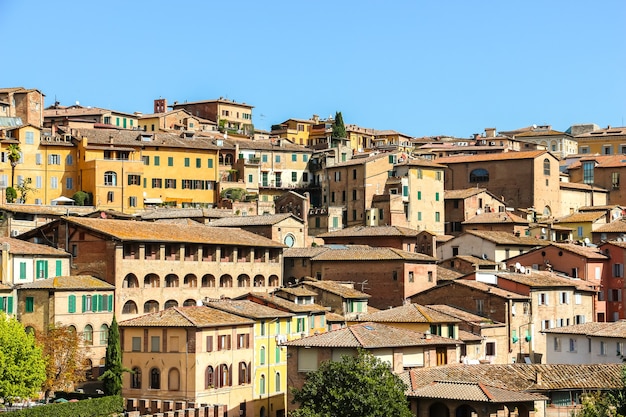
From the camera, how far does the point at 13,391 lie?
57.3 metres

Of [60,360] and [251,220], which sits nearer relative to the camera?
[60,360]

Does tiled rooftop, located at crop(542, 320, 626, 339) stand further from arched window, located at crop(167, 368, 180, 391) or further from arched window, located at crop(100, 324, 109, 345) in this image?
arched window, located at crop(100, 324, 109, 345)

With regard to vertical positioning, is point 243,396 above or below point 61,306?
below

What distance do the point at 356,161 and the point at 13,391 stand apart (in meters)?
47.1

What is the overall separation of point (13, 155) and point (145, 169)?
10.5 metres

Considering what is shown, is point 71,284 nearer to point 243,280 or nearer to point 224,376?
point 224,376

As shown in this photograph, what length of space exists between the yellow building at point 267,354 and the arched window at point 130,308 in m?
4.17

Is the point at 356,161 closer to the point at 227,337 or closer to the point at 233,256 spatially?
the point at 233,256

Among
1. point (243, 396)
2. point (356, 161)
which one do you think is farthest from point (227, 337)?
point (356, 161)

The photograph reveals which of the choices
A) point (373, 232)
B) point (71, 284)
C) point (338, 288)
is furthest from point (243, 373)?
point (373, 232)

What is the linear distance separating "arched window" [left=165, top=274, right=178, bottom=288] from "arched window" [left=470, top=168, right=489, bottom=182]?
40347 mm

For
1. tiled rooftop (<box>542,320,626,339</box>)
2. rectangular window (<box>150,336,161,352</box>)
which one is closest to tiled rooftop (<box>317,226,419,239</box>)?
tiled rooftop (<box>542,320,626,339</box>)

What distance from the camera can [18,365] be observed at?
189 ft

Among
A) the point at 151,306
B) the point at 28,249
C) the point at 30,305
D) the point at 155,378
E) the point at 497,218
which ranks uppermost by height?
the point at 497,218
